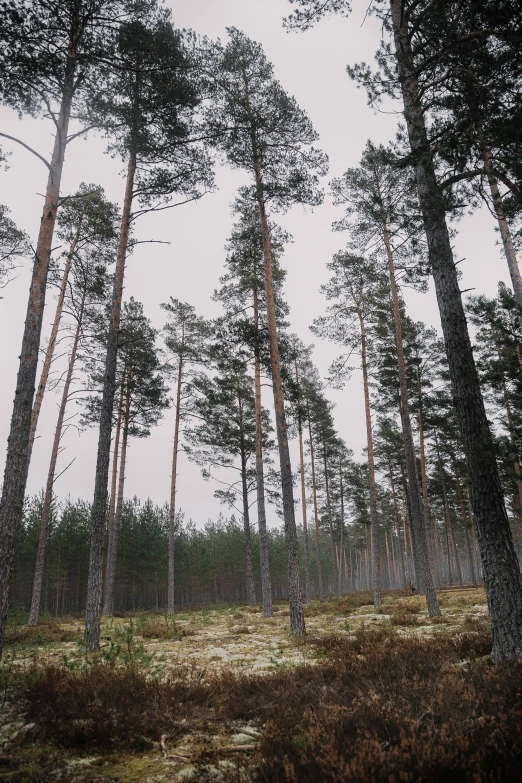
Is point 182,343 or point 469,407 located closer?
point 469,407

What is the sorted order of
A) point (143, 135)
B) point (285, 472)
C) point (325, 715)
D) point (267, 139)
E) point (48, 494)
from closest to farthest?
1. point (325, 715)
2. point (143, 135)
3. point (285, 472)
4. point (267, 139)
5. point (48, 494)

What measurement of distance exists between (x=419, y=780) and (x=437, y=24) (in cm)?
874

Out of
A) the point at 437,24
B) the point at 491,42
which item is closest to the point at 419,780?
the point at 437,24

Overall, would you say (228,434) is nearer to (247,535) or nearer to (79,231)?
(247,535)

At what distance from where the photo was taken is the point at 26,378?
6.39 meters

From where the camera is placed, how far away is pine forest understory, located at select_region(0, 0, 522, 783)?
3.53 m

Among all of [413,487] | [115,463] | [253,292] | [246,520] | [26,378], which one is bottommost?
[246,520]

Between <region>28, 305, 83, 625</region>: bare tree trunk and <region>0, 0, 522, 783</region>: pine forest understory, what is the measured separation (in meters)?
0.11

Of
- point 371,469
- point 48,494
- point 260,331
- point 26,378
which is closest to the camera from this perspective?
point 26,378

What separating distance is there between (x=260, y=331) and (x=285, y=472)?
4847 mm

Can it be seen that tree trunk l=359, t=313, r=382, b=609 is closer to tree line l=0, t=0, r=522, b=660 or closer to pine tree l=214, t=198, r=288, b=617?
tree line l=0, t=0, r=522, b=660

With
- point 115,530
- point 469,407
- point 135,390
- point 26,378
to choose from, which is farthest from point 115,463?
point 469,407

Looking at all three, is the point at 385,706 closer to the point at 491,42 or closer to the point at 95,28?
the point at 491,42

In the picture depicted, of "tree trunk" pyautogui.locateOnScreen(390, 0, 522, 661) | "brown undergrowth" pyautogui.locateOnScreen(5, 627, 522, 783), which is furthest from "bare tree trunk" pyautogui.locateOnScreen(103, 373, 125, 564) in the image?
"tree trunk" pyautogui.locateOnScreen(390, 0, 522, 661)
